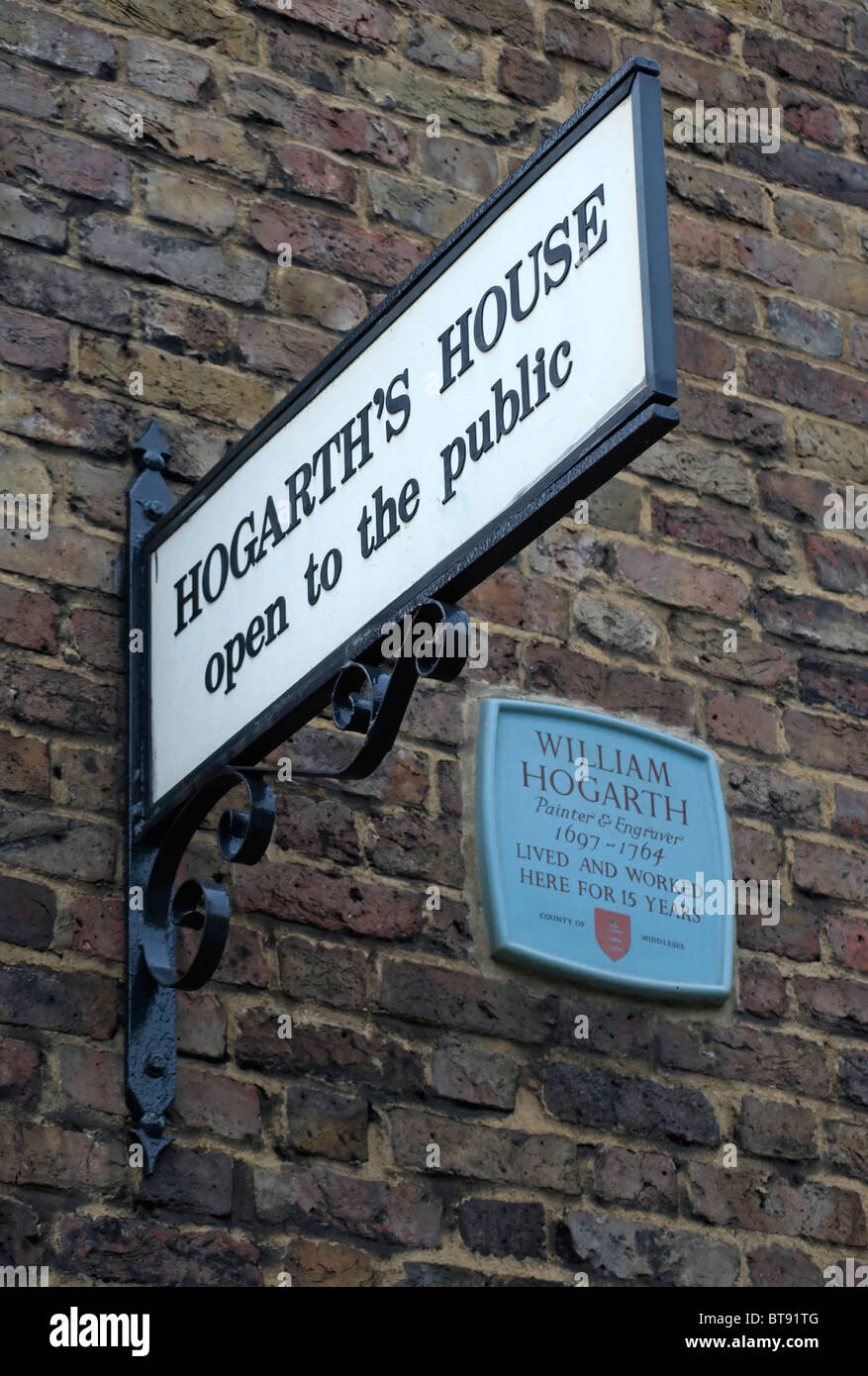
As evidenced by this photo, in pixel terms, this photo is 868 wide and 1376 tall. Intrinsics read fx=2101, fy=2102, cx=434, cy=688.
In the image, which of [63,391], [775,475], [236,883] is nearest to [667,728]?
[775,475]

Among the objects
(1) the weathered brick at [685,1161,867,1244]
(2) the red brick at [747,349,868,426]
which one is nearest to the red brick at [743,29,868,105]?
(2) the red brick at [747,349,868,426]

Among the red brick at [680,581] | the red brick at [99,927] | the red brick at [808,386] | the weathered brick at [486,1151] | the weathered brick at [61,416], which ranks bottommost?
the weathered brick at [486,1151]

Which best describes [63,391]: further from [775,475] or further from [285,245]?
[775,475]

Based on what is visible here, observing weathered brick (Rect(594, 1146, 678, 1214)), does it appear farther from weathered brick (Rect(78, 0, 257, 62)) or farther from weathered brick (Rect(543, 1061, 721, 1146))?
weathered brick (Rect(78, 0, 257, 62))

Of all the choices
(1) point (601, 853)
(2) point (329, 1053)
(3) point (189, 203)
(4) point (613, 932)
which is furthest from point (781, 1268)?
(3) point (189, 203)

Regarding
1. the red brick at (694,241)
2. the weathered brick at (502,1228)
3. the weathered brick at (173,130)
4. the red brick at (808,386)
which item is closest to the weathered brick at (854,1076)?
the weathered brick at (502,1228)

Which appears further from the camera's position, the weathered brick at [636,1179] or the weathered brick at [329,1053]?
the weathered brick at [636,1179]

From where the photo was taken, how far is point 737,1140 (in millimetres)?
3514

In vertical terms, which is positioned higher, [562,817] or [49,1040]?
[562,817]

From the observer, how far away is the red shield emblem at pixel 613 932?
3.47 metres

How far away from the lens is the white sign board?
89.8 inches

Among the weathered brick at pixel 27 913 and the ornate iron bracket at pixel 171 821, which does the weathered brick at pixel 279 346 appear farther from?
the weathered brick at pixel 27 913

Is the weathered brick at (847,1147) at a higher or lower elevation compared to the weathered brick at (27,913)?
lower
